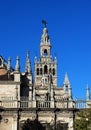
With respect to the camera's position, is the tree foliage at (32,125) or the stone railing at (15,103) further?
the stone railing at (15,103)

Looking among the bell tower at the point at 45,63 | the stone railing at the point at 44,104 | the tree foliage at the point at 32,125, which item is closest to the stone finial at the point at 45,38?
the bell tower at the point at 45,63

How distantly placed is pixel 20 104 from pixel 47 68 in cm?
4099

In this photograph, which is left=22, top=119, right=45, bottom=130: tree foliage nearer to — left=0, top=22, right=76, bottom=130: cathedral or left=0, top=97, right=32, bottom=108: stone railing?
left=0, top=22, right=76, bottom=130: cathedral

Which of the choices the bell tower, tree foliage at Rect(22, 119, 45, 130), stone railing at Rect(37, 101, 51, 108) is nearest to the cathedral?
stone railing at Rect(37, 101, 51, 108)

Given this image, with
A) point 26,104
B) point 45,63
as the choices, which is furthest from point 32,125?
point 45,63

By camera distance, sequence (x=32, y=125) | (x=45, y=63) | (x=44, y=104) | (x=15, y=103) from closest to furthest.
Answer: (x=32, y=125)
(x=15, y=103)
(x=44, y=104)
(x=45, y=63)

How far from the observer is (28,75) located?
6366 cm

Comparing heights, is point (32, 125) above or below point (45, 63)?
below

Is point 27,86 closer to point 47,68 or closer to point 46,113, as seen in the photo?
point 46,113

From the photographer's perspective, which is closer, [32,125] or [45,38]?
[32,125]

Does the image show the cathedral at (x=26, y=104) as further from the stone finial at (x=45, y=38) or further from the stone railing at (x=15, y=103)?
the stone finial at (x=45, y=38)

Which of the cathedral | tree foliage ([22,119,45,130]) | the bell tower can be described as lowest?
tree foliage ([22,119,45,130])

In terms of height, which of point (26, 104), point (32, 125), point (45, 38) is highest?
point (45, 38)

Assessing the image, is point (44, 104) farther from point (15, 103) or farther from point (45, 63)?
point (45, 63)
